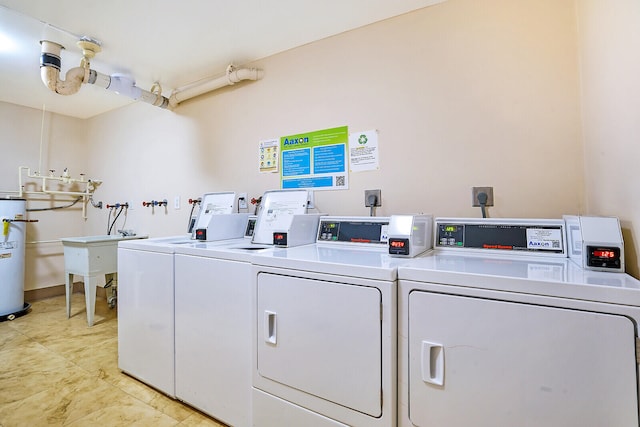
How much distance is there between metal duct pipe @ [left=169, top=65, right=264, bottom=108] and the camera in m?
2.38

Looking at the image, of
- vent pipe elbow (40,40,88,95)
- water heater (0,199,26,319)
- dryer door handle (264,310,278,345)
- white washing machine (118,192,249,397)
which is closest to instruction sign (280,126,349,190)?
white washing machine (118,192,249,397)

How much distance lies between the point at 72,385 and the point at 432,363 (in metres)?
2.26

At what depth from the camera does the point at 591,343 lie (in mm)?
784

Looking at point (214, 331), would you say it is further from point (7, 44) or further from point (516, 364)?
point (7, 44)

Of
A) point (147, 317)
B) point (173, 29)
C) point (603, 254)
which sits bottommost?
point (147, 317)

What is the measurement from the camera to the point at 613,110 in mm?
1069

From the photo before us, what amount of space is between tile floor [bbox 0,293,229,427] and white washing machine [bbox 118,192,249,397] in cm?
12

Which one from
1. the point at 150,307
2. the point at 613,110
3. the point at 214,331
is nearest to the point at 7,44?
the point at 150,307

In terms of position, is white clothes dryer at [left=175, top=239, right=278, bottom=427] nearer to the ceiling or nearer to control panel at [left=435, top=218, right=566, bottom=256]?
control panel at [left=435, top=218, right=566, bottom=256]

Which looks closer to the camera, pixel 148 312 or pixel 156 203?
pixel 148 312

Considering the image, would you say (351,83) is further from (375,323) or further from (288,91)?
(375,323)

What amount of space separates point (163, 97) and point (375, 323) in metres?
2.95

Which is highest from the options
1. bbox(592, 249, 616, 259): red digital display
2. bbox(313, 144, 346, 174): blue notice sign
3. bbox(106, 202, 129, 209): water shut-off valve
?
bbox(313, 144, 346, 174): blue notice sign

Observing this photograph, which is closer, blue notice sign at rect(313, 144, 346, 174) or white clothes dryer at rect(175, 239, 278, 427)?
white clothes dryer at rect(175, 239, 278, 427)
